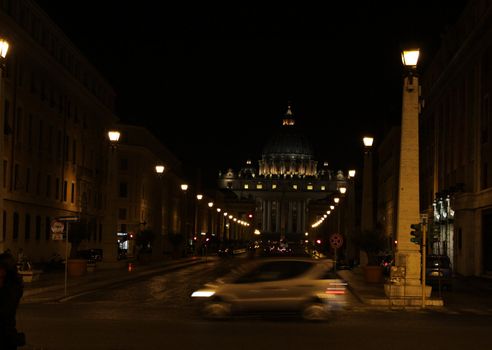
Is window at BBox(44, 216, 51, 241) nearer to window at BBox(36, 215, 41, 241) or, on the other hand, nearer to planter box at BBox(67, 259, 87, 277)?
window at BBox(36, 215, 41, 241)

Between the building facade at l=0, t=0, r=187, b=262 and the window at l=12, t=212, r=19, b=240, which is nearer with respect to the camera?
the building facade at l=0, t=0, r=187, b=262

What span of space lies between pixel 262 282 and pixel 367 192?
2925cm

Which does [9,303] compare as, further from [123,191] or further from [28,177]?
[123,191]

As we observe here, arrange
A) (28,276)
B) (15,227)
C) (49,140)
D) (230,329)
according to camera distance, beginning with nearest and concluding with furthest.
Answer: (230,329), (28,276), (15,227), (49,140)

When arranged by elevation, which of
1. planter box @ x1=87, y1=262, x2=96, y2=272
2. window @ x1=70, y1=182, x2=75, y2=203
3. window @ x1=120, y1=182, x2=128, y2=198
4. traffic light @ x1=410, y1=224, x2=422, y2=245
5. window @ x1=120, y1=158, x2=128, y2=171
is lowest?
planter box @ x1=87, y1=262, x2=96, y2=272

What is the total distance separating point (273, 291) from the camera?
21938mm

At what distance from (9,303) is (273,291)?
12516 mm

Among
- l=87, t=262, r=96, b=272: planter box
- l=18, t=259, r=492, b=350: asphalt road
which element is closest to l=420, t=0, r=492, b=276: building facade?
l=87, t=262, r=96, b=272: planter box

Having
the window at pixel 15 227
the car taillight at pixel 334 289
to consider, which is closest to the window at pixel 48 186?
A: the window at pixel 15 227

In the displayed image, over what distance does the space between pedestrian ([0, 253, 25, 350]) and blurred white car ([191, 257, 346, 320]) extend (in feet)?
38.5

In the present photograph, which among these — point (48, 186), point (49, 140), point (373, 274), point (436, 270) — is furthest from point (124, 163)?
point (436, 270)

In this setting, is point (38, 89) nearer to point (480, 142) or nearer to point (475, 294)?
point (480, 142)

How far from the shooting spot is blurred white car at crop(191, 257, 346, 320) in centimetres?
2155

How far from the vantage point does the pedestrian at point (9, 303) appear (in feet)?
32.0
